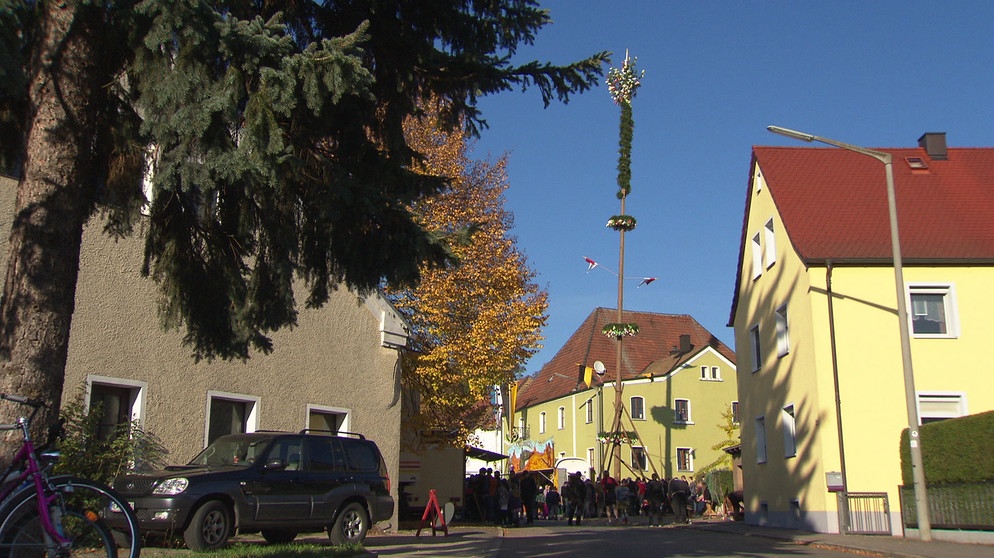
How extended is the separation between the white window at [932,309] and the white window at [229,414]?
16.7m

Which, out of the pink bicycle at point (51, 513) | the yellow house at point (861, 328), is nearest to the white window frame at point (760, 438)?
the yellow house at point (861, 328)

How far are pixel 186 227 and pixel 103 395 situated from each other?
6.38 meters

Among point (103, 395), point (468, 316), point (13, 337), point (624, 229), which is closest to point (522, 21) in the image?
point (13, 337)

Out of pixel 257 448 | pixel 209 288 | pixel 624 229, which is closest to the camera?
pixel 209 288

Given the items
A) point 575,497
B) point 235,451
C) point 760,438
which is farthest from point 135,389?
point 760,438

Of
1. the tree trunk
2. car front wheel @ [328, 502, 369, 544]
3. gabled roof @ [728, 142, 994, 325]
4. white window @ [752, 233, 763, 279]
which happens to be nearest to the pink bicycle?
the tree trunk

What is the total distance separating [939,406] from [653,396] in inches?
1285

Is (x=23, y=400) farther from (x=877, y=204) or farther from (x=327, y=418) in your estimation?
(x=877, y=204)

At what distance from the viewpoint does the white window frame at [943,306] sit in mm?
23391

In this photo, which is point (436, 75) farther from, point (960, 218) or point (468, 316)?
point (960, 218)

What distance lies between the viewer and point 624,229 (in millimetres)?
37500

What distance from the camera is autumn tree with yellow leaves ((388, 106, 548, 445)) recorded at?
71.8 feet

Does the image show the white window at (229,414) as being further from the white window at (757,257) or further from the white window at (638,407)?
the white window at (638,407)

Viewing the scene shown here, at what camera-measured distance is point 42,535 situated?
553 centimetres
